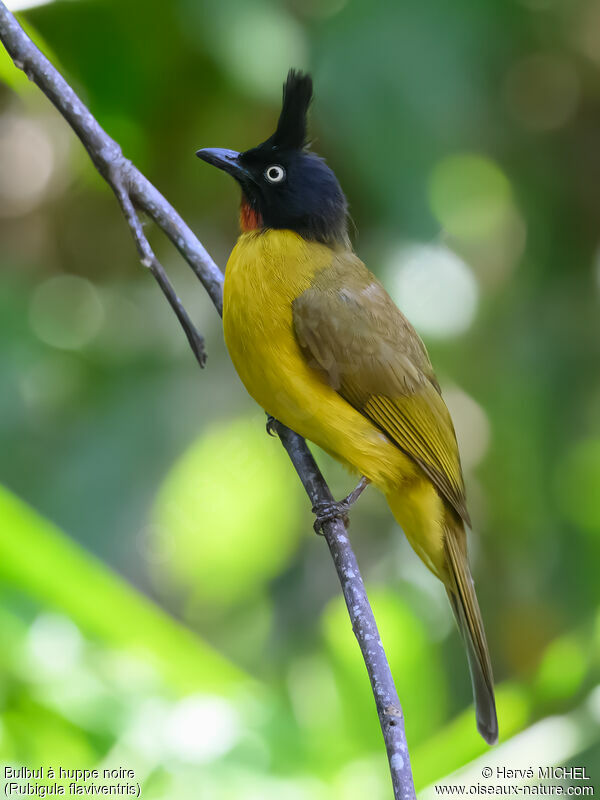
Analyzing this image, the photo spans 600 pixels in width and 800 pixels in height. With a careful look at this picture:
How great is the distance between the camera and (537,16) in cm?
379

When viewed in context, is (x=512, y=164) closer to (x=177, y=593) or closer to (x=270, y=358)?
(x=270, y=358)

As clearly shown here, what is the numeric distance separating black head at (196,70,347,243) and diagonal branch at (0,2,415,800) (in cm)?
28

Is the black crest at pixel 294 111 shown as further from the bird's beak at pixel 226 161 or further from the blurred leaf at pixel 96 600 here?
the blurred leaf at pixel 96 600

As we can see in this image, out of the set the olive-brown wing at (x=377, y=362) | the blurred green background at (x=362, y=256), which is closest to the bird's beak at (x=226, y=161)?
the olive-brown wing at (x=377, y=362)

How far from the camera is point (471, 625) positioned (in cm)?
272

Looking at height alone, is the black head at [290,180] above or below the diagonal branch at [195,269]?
above

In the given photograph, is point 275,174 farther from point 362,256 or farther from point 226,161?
point 362,256

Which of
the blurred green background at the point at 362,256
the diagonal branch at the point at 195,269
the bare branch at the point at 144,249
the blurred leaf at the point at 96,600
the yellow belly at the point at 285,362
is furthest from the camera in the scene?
the blurred green background at the point at 362,256

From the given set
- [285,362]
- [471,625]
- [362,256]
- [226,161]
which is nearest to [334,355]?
[285,362]

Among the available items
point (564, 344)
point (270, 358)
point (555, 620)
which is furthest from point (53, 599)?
point (564, 344)

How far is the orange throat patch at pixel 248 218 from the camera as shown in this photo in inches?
111

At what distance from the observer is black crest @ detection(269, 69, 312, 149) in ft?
8.89

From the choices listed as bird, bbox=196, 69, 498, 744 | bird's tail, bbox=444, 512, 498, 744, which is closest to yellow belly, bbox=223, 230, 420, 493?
bird, bbox=196, 69, 498, 744

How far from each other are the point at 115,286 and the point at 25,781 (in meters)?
2.21
